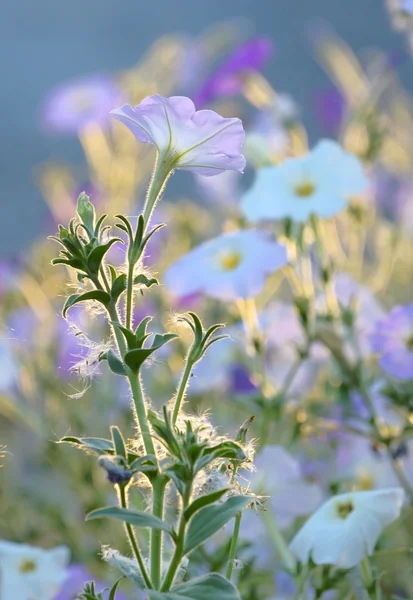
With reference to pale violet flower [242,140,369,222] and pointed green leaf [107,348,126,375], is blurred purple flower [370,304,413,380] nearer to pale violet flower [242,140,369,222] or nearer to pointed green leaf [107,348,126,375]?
pale violet flower [242,140,369,222]

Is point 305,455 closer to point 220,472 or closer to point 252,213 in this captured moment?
point 252,213

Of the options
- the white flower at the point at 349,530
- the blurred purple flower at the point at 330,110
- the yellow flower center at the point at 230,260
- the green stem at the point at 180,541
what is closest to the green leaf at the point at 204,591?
the green stem at the point at 180,541

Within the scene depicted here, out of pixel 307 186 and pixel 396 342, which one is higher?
pixel 307 186

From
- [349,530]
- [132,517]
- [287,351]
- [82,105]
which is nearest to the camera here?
[132,517]

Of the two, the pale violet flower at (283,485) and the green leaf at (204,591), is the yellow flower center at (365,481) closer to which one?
the pale violet flower at (283,485)

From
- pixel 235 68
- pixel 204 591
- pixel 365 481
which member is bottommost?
pixel 204 591

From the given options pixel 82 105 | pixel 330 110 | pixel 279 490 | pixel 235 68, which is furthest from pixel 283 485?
pixel 330 110

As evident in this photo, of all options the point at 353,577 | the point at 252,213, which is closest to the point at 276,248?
the point at 252,213

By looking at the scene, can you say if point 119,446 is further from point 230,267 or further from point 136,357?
point 230,267
